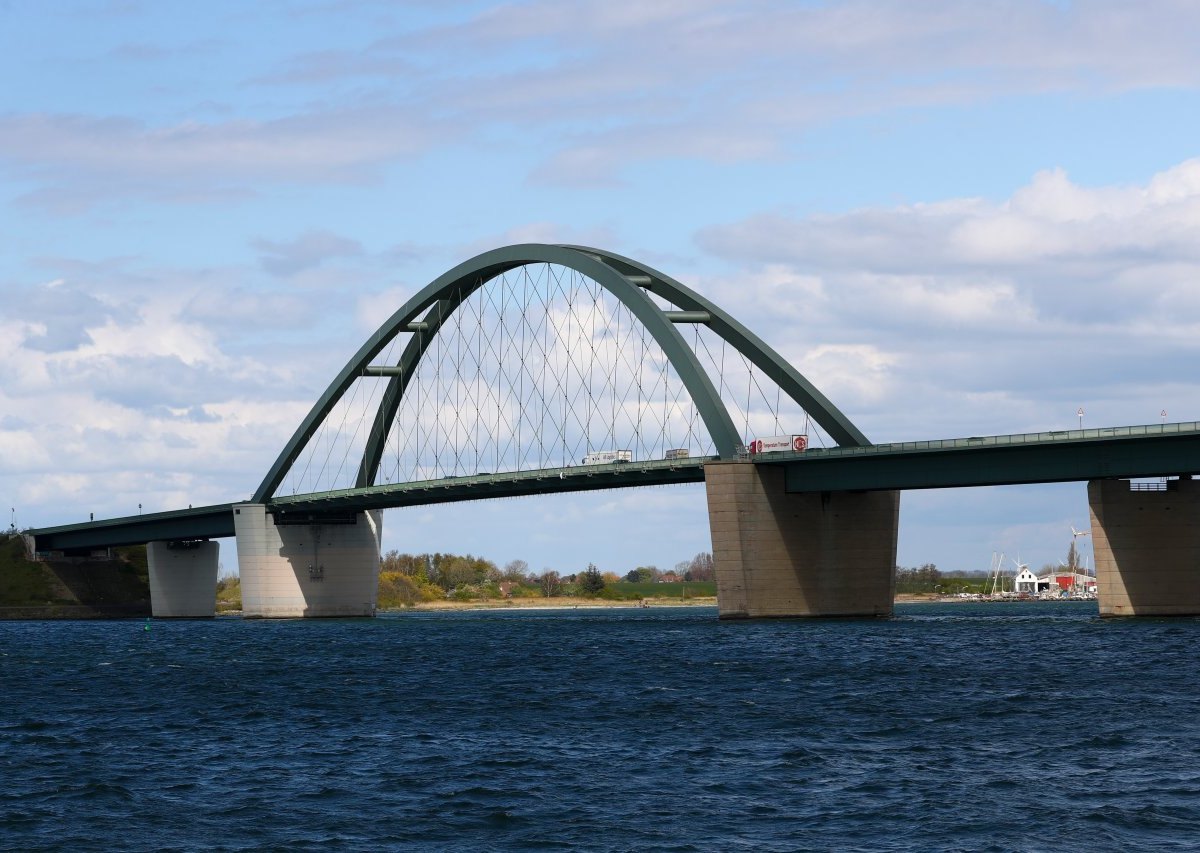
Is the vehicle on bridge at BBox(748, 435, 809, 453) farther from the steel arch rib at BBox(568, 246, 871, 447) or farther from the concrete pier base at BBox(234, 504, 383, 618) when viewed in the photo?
the concrete pier base at BBox(234, 504, 383, 618)

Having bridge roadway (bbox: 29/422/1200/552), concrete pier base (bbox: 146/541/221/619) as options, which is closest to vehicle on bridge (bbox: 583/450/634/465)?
bridge roadway (bbox: 29/422/1200/552)

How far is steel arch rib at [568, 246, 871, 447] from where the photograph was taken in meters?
100

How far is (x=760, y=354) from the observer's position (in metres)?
103

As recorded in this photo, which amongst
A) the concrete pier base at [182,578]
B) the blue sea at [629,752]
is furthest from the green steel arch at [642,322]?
the concrete pier base at [182,578]

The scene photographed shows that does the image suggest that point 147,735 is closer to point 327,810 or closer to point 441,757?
point 441,757

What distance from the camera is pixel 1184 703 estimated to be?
45.4 m

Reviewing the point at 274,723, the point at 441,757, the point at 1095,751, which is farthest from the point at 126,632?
the point at 1095,751

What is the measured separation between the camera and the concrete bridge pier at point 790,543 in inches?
3812

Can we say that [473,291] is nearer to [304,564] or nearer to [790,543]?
[304,564]

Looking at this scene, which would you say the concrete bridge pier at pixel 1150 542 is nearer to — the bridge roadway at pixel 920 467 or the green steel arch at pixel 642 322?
the bridge roadway at pixel 920 467

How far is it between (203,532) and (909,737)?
419ft

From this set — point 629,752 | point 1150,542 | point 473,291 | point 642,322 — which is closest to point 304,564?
point 473,291

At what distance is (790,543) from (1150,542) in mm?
21318

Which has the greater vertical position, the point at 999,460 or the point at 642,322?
the point at 642,322
